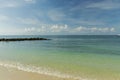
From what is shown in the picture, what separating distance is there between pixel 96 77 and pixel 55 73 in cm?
201

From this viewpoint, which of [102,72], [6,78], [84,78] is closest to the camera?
[6,78]

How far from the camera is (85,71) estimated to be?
972 centimetres

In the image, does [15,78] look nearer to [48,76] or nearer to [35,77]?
[35,77]

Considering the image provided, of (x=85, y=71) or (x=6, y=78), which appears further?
(x=85, y=71)

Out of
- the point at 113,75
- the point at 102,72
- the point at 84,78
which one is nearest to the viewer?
the point at 84,78

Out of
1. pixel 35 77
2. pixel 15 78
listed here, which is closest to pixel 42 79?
pixel 35 77

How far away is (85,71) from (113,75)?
145 centimetres

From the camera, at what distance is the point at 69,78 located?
8.24 metres

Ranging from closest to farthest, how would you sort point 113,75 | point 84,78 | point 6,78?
1. point 6,78
2. point 84,78
3. point 113,75

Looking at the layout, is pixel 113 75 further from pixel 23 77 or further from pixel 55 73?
pixel 23 77

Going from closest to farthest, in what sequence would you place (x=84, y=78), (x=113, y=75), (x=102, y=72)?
(x=84, y=78) < (x=113, y=75) < (x=102, y=72)

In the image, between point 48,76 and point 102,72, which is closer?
point 48,76

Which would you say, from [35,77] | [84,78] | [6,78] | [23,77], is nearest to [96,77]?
[84,78]

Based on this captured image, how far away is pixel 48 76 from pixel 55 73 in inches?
28.0
